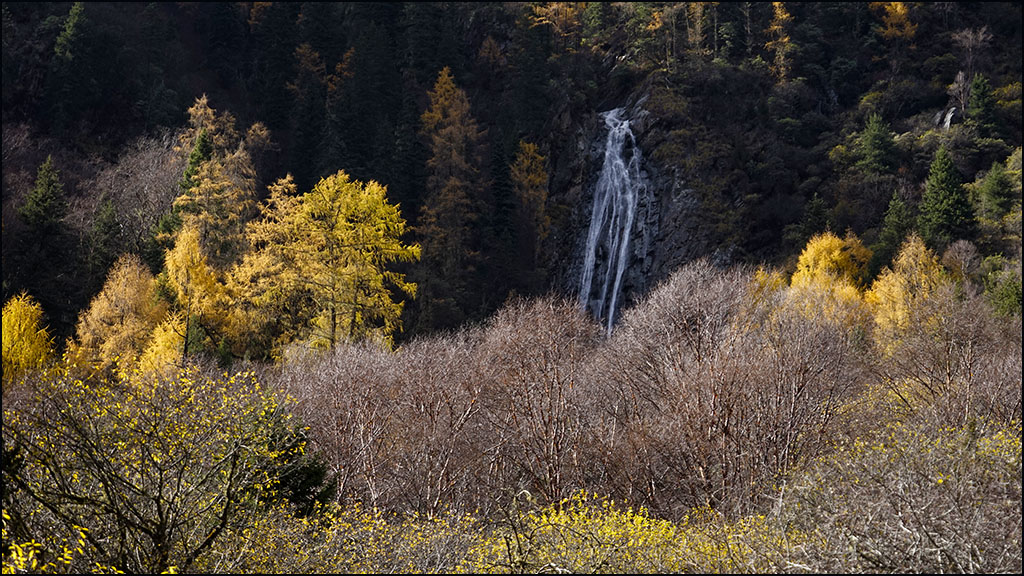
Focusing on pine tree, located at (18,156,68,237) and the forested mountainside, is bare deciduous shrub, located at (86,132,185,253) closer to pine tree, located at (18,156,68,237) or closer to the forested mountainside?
the forested mountainside

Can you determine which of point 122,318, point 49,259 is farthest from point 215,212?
point 49,259

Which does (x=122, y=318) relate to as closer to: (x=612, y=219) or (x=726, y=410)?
(x=726, y=410)

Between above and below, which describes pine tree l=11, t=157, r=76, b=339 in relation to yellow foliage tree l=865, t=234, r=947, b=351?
above

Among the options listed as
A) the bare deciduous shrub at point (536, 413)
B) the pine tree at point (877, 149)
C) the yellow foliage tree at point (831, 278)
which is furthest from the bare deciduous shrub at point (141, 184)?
the pine tree at point (877, 149)

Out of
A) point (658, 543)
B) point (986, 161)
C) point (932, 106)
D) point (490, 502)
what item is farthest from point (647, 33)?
point (658, 543)

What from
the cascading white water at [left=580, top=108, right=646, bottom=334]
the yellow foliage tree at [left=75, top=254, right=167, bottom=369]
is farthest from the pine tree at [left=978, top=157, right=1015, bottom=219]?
the yellow foliage tree at [left=75, top=254, right=167, bottom=369]

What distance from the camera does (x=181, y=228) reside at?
32.8 meters

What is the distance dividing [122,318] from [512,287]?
23.9 m

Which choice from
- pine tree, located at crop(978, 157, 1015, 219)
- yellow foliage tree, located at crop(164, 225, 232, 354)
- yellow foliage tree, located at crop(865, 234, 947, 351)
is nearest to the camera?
yellow foliage tree, located at crop(164, 225, 232, 354)

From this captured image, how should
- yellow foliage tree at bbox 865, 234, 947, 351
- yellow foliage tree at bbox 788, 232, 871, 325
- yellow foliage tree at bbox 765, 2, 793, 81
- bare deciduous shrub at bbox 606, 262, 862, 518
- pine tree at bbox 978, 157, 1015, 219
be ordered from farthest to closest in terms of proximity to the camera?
yellow foliage tree at bbox 765, 2, 793, 81 → pine tree at bbox 978, 157, 1015, 219 → yellow foliage tree at bbox 788, 232, 871, 325 → yellow foliage tree at bbox 865, 234, 947, 351 → bare deciduous shrub at bbox 606, 262, 862, 518

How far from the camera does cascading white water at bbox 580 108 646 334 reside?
4897 centimetres

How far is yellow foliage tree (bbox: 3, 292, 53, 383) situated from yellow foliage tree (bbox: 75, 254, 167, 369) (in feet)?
4.64

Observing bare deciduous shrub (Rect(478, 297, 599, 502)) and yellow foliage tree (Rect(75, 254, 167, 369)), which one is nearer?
bare deciduous shrub (Rect(478, 297, 599, 502))

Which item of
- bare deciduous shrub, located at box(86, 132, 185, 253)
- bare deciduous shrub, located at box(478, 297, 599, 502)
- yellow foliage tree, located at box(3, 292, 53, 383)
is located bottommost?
bare deciduous shrub, located at box(478, 297, 599, 502)
